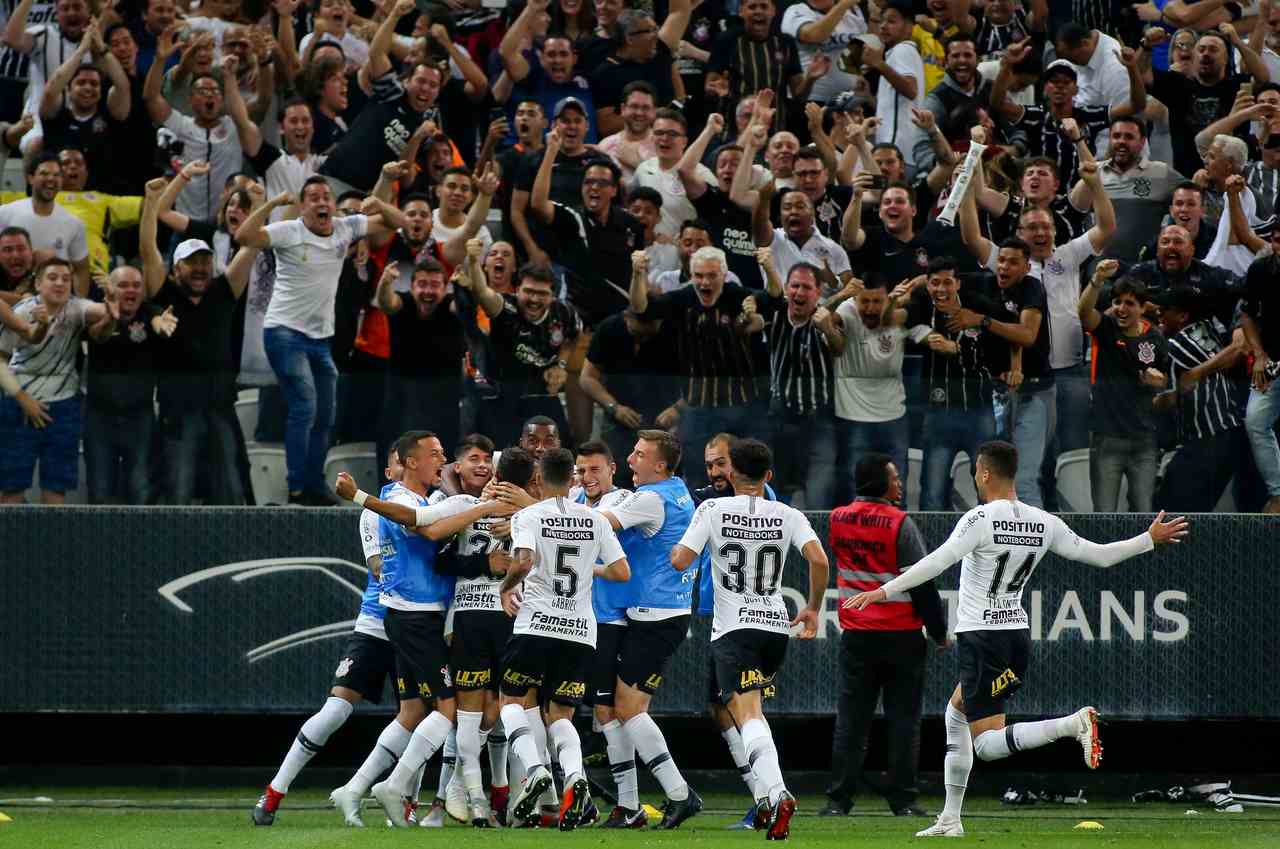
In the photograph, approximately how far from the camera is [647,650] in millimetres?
10836

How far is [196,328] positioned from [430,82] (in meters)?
4.00

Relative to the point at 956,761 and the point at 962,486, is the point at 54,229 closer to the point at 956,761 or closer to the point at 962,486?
the point at 962,486

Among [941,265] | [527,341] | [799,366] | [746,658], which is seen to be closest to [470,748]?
[746,658]

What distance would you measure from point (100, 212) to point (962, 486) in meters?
7.79

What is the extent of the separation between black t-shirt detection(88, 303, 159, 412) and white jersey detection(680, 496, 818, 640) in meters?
4.60

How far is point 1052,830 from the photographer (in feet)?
35.5

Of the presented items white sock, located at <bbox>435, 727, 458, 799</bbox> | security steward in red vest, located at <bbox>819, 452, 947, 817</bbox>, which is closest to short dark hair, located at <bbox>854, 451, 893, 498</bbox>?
security steward in red vest, located at <bbox>819, 452, 947, 817</bbox>

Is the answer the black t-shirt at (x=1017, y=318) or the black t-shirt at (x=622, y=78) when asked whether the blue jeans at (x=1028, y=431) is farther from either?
the black t-shirt at (x=622, y=78)

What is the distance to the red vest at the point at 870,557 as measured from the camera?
36.4 ft

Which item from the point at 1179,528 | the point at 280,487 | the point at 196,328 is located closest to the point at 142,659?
the point at 280,487

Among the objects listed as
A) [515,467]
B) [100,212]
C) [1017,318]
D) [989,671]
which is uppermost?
[100,212]

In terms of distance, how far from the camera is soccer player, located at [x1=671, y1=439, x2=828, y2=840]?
9.99m

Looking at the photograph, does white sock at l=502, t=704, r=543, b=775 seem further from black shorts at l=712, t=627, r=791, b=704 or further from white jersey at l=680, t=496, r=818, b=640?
white jersey at l=680, t=496, r=818, b=640

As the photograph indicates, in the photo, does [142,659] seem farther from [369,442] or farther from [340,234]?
[340,234]
